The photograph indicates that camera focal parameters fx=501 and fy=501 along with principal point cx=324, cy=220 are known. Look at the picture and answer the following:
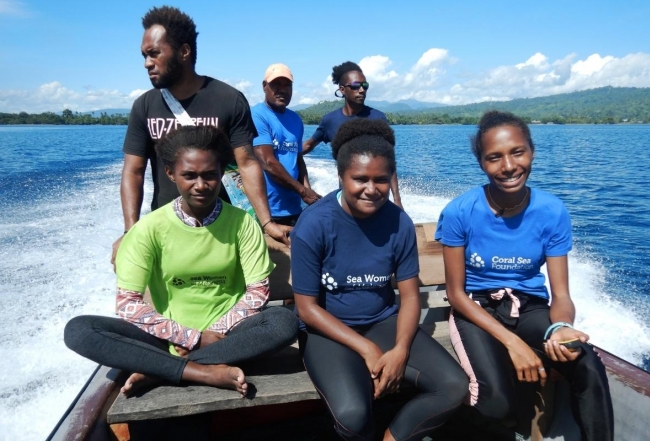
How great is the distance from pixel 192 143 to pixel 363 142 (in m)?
0.79

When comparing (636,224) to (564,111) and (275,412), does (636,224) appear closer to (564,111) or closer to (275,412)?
(275,412)

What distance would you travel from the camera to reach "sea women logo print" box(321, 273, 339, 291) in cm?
234

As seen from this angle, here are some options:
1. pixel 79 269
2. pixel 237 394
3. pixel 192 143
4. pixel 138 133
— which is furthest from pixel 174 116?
pixel 79 269

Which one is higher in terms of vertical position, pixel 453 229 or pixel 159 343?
pixel 453 229

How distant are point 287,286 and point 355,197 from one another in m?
0.96

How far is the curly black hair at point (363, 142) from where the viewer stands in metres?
2.29

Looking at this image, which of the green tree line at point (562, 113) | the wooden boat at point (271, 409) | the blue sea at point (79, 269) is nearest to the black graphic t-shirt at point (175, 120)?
the wooden boat at point (271, 409)

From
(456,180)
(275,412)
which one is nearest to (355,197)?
(275,412)

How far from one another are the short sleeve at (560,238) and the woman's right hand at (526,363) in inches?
19.8

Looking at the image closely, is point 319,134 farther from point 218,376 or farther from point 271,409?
point 218,376

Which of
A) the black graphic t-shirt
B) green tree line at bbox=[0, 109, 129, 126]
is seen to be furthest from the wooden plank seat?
green tree line at bbox=[0, 109, 129, 126]

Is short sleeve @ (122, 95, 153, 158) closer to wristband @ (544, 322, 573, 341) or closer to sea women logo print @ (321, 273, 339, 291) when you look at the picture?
sea women logo print @ (321, 273, 339, 291)

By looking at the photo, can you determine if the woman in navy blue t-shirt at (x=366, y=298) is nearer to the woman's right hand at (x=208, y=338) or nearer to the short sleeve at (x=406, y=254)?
the short sleeve at (x=406, y=254)

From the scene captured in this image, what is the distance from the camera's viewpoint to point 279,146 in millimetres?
3885
